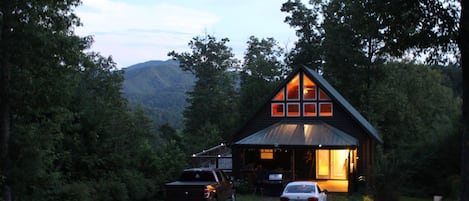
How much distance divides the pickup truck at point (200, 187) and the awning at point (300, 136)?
308 inches

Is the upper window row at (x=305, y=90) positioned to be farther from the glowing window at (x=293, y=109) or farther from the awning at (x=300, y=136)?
the awning at (x=300, y=136)

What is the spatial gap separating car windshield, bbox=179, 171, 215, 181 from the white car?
12.3ft

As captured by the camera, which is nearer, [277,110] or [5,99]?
[5,99]

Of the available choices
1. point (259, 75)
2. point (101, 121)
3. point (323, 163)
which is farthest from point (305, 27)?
point (101, 121)

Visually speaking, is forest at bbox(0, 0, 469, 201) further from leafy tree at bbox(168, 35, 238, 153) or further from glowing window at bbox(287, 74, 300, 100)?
leafy tree at bbox(168, 35, 238, 153)

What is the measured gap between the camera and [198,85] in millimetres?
61750

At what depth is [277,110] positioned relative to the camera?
32.8 m

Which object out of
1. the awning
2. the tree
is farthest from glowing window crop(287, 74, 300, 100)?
the tree

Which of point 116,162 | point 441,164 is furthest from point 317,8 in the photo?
point 116,162

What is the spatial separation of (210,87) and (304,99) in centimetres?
2997

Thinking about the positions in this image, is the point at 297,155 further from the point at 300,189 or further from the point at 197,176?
the point at 300,189

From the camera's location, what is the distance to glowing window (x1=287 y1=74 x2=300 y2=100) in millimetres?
31972

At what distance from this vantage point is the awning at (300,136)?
97.6 ft

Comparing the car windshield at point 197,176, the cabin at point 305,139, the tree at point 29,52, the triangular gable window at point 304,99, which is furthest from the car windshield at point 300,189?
the triangular gable window at point 304,99
